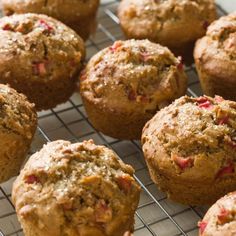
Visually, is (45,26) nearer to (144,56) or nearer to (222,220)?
(144,56)

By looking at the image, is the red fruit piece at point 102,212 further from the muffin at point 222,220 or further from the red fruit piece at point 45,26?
the red fruit piece at point 45,26

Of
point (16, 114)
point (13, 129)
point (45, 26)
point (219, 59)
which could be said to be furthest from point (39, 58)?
point (219, 59)

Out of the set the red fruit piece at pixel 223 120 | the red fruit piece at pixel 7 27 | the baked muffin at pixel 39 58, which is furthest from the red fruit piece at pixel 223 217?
the red fruit piece at pixel 7 27

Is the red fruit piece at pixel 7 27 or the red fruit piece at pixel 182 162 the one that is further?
the red fruit piece at pixel 7 27

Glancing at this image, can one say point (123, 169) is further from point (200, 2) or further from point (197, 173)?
point (200, 2)

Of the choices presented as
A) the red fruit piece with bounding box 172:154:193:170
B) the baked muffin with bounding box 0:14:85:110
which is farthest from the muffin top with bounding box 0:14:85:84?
the red fruit piece with bounding box 172:154:193:170

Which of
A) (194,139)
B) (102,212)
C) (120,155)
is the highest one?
(194,139)

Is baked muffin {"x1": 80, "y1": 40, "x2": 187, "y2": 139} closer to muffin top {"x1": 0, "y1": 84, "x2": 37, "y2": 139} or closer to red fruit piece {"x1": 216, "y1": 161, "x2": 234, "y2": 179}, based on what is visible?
muffin top {"x1": 0, "y1": 84, "x2": 37, "y2": 139}
